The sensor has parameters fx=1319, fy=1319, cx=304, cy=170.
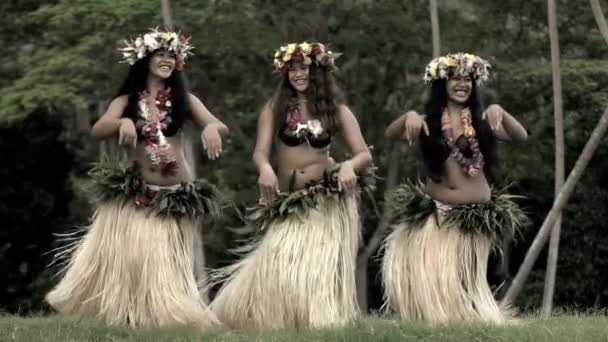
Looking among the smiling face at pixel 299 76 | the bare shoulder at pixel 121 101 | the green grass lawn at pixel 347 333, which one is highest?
the smiling face at pixel 299 76

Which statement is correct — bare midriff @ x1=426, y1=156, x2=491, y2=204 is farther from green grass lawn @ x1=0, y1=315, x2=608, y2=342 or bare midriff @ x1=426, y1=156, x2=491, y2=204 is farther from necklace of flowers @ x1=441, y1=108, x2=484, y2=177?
green grass lawn @ x1=0, y1=315, x2=608, y2=342

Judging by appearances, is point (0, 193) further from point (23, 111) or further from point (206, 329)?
point (206, 329)

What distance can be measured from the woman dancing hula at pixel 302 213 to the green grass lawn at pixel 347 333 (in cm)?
19

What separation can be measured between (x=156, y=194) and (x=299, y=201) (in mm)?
890

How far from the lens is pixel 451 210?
7922 mm

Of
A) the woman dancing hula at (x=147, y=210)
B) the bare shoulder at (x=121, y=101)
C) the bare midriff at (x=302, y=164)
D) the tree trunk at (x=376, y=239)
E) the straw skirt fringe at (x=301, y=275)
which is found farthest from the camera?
the tree trunk at (x=376, y=239)

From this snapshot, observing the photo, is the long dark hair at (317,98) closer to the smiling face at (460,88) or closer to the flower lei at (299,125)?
the flower lei at (299,125)

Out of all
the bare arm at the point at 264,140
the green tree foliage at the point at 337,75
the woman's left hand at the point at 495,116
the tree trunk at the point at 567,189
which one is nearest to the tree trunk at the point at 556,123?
the tree trunk at the point at 567,189

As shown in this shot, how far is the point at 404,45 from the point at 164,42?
870 cm

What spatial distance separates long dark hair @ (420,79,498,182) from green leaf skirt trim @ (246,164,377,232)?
405 mm

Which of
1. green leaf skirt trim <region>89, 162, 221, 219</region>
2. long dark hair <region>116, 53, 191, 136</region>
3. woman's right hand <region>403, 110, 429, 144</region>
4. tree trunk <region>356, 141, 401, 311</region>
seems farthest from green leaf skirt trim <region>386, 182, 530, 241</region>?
tree trunk <region>356, 141, 401, 311</region>

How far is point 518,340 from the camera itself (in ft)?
22.9

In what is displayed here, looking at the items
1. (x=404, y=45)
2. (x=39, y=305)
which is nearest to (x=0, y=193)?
(x=39, y=305)

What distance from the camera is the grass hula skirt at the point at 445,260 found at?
7.73 metres
